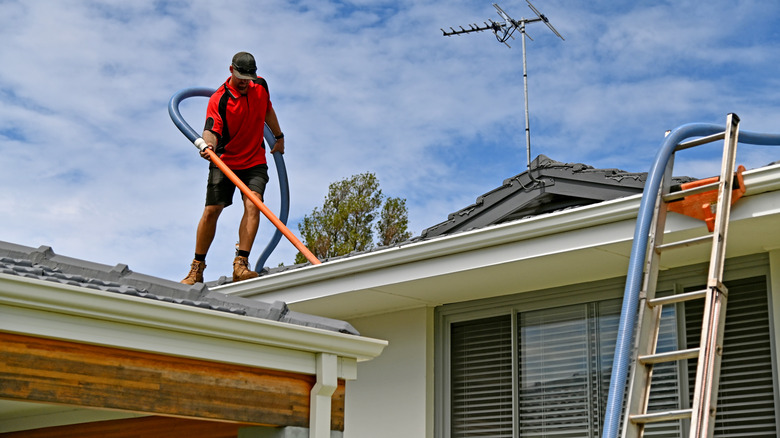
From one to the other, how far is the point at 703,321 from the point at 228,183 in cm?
371

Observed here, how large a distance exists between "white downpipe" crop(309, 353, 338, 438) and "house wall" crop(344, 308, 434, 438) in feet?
11.0

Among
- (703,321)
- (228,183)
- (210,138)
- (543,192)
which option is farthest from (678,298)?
(210,138)

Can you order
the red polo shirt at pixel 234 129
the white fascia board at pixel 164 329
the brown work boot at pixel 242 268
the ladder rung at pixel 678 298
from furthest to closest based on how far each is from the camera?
1. the brown work boot at pixel 242 268
2. the red polo shirt at pixel 234 129
3. the ladder rung at pixel 678 298
4. the white fascia board at pixel 164 329

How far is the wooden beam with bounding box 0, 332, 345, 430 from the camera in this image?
416 centimetres

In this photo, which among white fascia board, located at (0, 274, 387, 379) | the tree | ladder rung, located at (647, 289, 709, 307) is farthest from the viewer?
the tree

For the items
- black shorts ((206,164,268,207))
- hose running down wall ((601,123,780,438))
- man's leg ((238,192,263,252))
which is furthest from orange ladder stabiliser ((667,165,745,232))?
black shorts ((206,164,268,207))

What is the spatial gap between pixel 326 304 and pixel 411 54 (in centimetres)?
2327

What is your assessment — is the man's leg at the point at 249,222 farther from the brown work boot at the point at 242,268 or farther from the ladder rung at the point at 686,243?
the ladder rung at the point at 686,243

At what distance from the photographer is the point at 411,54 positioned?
31094 millimetres

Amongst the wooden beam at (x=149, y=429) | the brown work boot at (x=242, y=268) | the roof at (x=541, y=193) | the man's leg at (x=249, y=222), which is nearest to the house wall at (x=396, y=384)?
the roof at (x=541, y=193)

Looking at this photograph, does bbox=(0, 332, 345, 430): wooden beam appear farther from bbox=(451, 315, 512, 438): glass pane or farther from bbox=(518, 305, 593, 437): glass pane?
bbox=(451, 315, 512, 438): glass pane

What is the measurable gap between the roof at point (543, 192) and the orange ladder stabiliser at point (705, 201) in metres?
2.12

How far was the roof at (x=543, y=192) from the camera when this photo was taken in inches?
334

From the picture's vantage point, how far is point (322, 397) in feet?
17.0
